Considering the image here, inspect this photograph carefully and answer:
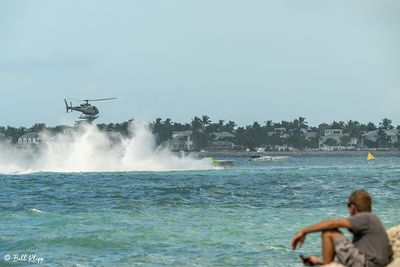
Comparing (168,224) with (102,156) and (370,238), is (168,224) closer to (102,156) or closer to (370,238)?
(370,238)

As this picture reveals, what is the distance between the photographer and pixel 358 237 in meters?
11.2

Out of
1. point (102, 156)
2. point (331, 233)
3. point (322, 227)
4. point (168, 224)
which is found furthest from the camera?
point (102, 156)

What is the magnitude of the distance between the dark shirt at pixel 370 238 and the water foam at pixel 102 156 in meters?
91.5

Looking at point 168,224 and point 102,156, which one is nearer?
point 168,224

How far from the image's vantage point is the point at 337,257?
11258 millimetres

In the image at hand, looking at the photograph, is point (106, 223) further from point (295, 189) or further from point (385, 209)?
point (295, 189)

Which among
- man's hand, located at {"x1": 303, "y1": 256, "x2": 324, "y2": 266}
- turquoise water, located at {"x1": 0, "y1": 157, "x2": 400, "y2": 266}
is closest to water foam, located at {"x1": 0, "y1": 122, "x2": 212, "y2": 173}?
turquoise water, located at {"x1": 0, "y1": 157, "x2": 400, "y2": 266}

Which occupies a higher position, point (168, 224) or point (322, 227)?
point (322, 227)

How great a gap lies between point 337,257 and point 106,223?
60.3 feet

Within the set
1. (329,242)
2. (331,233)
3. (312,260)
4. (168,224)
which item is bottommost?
(168,224)

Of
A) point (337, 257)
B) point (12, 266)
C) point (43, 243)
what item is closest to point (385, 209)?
point (43, 243)

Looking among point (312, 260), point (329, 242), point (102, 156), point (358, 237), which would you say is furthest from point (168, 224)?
point (102, 156)

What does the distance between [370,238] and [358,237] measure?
160 mm

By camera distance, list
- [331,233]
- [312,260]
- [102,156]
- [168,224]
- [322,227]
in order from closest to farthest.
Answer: [322,227] < [331,233] < [312,260] < [168,224] < [102,156]
